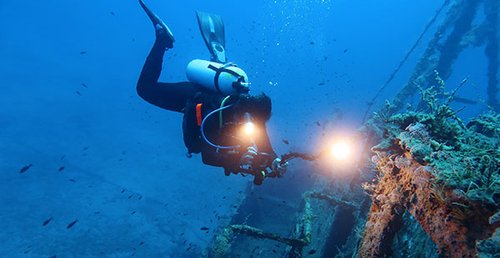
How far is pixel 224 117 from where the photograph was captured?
421 centimetres

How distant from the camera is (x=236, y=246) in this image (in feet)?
28.3

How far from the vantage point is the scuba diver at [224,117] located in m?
3.65

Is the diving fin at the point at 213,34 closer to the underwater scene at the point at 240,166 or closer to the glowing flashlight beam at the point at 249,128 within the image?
the underwater scene at the point at 240,166

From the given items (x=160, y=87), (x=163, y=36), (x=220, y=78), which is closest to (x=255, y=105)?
(x=220, y=78)

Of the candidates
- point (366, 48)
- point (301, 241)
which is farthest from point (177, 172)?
point (366, 48)

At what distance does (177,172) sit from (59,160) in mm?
6325

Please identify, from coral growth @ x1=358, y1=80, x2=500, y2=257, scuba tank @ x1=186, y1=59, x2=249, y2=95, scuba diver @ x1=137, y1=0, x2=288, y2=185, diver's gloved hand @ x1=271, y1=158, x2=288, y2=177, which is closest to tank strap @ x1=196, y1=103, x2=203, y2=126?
scuba diver @ x1=137, y1=0, x2=288, y2=185

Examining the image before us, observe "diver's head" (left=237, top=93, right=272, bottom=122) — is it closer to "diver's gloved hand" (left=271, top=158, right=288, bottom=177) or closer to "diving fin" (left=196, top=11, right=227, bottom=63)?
"diver's gloved hand" (left=271, top=158, right=288, bottom=177)

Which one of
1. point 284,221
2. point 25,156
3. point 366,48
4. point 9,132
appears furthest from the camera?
point 366,48

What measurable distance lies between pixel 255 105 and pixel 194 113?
121cm

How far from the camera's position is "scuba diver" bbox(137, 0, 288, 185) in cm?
365

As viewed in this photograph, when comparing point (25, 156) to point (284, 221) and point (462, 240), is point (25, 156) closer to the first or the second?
point (284, 221)

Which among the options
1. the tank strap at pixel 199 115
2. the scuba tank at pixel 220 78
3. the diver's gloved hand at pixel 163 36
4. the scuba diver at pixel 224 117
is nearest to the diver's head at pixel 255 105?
the scuba diver at pixel 224 117

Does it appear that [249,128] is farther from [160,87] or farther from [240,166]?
[160,87]
